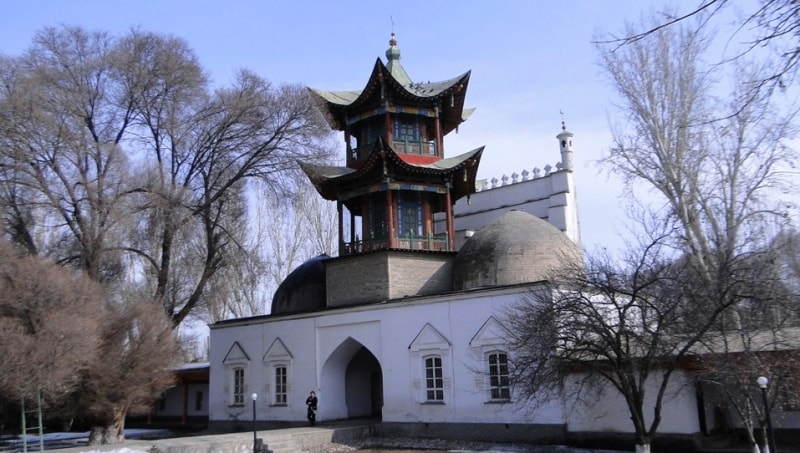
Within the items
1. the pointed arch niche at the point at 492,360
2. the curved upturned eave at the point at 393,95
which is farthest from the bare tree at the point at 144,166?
the pointed arch niche at the point at 492,360

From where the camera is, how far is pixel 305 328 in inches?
942

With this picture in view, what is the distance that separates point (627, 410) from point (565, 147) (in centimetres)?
1450

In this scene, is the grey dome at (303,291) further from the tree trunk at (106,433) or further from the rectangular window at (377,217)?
the tree trunk at (106,433)

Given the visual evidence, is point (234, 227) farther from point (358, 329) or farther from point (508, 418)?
point (508, 418)

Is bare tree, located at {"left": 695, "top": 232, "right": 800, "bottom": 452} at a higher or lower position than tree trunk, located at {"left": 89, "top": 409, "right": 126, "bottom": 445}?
higher

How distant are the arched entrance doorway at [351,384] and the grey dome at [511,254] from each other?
4.54 metres

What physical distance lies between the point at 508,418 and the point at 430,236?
24.0 ft

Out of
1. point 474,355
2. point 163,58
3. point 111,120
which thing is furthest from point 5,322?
point 474,355

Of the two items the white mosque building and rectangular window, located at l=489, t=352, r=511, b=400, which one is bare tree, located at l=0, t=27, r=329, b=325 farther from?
rectangular window, located at l=489, t=352, r=511, b=400

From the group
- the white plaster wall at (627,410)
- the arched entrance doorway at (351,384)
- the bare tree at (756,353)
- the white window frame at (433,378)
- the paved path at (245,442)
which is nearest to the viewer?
the bare tree at (756,353)

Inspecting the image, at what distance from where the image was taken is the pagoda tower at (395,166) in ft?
77.5

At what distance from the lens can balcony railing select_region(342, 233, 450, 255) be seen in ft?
76.6

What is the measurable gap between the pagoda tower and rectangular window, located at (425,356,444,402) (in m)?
4.13

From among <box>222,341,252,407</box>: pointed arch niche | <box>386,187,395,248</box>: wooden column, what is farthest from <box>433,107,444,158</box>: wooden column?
<box>222,341,252,407</box>: pointed arch niche
